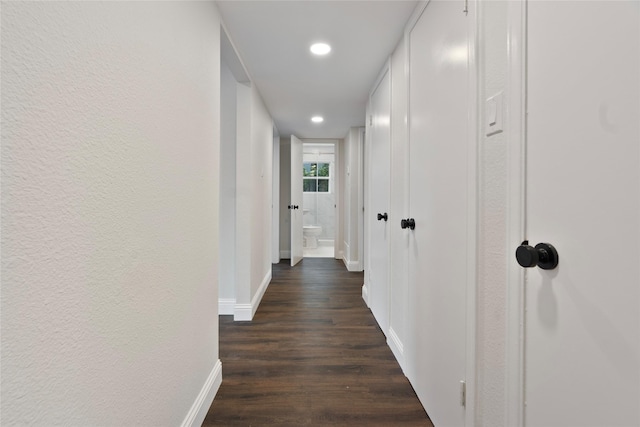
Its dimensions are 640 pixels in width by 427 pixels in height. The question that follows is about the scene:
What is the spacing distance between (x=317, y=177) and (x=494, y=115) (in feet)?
21.3

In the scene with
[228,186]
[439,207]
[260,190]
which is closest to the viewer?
[439,207]

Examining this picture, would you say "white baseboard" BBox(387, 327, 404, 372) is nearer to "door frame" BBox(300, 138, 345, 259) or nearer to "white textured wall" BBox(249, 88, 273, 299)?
"white textured wall" BBox(249, 88, 273, 299)

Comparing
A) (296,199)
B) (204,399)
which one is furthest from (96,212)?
(296,199)

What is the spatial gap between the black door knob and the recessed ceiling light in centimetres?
186

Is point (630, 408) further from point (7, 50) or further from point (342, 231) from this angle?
point (342, 231)

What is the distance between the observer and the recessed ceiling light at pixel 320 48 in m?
2.07

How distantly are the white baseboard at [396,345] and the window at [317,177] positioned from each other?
5393 millimetres

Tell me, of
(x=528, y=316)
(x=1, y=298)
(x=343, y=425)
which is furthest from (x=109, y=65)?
(x=343, y=425)

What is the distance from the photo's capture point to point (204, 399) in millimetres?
1446

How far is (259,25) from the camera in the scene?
1.83 m

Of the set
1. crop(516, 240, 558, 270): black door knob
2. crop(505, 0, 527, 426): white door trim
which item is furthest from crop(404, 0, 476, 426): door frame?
crop(516, 240, 558, 270): black door knob

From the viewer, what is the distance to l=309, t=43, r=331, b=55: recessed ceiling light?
6.78 ft

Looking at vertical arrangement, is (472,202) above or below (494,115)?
below

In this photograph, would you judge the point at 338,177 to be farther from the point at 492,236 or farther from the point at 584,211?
the point at 584,211
